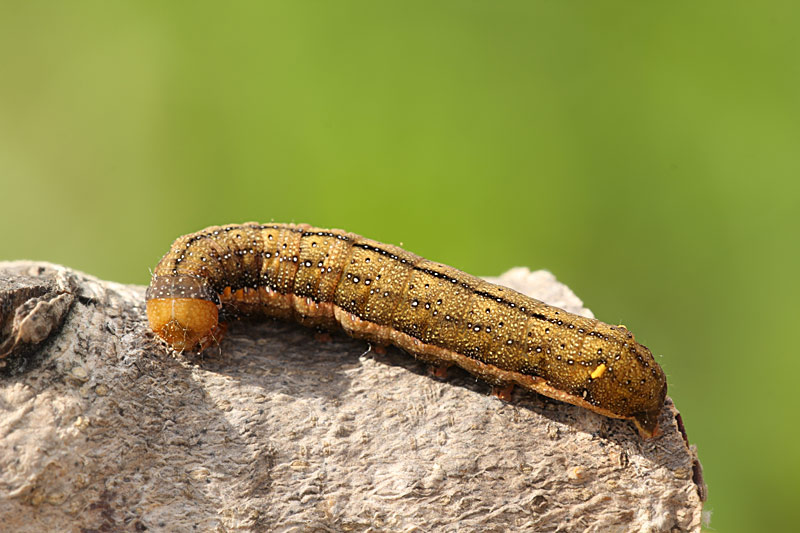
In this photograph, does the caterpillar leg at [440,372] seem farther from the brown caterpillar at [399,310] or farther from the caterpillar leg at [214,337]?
the caterpillar leg at [214,337]

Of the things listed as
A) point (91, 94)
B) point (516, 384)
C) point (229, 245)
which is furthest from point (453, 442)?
point (91, 94)

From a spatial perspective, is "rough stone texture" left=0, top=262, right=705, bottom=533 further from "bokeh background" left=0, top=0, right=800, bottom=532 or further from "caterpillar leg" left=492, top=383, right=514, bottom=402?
"bokeh background" left=0, top=0, right=800, bottom=532

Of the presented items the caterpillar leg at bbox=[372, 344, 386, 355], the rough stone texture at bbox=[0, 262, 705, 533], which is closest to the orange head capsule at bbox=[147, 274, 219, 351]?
the rough stone texture at bbox=[0, 262, 705, 533]

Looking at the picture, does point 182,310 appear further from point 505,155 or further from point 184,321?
point 505,155

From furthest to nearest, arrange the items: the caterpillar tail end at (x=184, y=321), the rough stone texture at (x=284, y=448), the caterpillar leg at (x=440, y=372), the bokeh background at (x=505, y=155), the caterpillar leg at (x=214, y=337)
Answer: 1. the bokeh background at (x=505, y=155)
2. the caterpillar leg at (x=440, y=372)
3. the caterpillar leg at (x=214, y=337)
4. the caterpillar tail end at (x=184, y=321)
5. the rough stone texture at (x=284, y=448)

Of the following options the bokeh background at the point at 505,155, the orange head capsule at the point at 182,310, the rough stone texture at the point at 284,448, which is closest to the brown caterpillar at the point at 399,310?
the orange head capsule at the point at 182,310

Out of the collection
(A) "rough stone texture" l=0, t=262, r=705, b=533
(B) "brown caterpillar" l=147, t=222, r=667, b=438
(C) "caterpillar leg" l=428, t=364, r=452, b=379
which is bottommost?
(A) "rough stone texture" l=0, t=262, r=705, b=533

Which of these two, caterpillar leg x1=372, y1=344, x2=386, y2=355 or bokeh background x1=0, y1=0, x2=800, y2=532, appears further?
bokeh background x1=0, y1=0, x2=800, y2=532

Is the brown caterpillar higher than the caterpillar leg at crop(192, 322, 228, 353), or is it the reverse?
the brown caterpillar

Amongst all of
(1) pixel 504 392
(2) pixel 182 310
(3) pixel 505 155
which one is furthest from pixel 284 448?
(3) pixel 505 155
